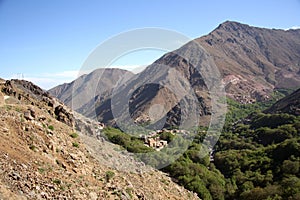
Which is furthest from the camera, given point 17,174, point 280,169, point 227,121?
point 227,121

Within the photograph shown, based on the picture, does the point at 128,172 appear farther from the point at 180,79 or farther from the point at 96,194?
the point at 180,79

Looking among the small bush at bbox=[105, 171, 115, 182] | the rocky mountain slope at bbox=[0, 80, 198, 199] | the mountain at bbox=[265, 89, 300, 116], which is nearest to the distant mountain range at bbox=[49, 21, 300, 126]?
the mountain at bbox=[265, 89, 300, 116]

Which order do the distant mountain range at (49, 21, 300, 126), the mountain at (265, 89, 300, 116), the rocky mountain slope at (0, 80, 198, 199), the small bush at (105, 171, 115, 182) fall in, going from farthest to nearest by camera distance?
the distant mountain range at (49, 21, 300, 126), the mountain at (265, 89, 300, 116), the small bush at (105, 171, 115, 182), the rocky mountain slope at (0, 80, 198, 199)

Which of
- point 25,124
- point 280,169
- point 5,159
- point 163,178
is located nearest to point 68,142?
point 25,124

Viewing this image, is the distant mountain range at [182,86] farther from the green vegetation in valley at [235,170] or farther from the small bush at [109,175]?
the small bush at [109,175]

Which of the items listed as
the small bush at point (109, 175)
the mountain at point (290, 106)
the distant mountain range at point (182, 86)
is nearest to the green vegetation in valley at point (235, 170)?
the small bush at point (109, 175)

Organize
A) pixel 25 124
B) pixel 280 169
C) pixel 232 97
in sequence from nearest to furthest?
pixel 25 124 → pixel 280 169 → pixel 232 97

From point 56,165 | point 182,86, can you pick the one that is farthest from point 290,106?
point 56,165

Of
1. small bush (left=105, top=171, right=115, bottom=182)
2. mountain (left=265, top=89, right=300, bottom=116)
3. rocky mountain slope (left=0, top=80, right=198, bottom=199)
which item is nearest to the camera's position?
rocky mountain slope (left=0, top=80, right=198, bottom=199)

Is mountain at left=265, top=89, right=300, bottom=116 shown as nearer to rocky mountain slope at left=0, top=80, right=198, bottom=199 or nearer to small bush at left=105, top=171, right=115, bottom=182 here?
rocky mountain slope at left=0, top=80, right=198, bottom=199
